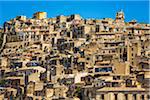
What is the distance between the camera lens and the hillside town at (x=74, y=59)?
43.0m

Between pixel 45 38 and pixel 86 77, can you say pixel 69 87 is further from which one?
pixel 45 38

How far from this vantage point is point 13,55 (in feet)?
191

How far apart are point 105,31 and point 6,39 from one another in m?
9.85

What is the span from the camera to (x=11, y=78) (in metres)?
48.8

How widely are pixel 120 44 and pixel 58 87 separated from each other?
11214 millimetres

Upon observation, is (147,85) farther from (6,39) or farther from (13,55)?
(6,39)

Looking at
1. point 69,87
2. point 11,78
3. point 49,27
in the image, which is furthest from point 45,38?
point 69,87

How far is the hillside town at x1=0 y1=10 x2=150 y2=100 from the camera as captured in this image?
43.0 m

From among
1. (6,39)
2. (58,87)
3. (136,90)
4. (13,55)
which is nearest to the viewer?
(136,90)

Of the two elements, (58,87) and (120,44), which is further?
(120,44)

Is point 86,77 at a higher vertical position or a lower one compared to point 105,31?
lower

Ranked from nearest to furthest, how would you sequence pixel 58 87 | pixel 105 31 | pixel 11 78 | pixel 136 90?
pixel 136 90
pixel 58 87
pixel 11 78
pixel 105 31

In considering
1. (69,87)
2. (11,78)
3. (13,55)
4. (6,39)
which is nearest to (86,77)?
(69,87)

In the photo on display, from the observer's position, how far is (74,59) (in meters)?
51.1
